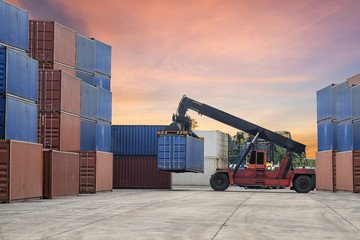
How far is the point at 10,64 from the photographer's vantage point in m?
25.5

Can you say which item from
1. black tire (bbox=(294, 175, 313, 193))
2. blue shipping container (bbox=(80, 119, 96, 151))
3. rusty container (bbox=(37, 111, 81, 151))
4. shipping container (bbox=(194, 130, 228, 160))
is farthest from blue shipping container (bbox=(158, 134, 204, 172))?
shipping container (bbox=(194, 130, 228, 160))

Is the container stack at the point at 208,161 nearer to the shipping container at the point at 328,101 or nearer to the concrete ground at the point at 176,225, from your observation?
the shipping container at the point at 328,101

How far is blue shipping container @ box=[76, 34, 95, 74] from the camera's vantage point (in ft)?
134

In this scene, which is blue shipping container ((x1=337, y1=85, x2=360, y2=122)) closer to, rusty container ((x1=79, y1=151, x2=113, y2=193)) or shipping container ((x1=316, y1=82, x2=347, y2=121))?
shipping container ((x1=316, y1=82, x2=347, y2=121))

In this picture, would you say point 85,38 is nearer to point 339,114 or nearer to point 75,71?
point 75,71

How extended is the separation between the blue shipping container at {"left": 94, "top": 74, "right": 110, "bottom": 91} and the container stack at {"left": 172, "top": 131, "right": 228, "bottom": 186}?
937 inches

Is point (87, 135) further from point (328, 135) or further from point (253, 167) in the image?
point (328, 135)

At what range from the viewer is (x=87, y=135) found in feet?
127

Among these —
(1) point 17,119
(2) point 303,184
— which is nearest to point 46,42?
(1) point 17,119

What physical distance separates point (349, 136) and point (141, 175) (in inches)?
692

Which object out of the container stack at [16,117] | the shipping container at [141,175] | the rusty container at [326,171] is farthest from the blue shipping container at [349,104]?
the container stack at [16,117]

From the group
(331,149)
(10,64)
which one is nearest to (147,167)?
(331,149)

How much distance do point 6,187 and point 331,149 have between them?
3064 centimetres

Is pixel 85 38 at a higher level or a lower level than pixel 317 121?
higher
